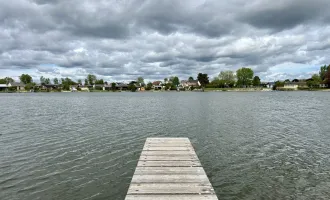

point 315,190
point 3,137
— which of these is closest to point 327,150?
point 315,190

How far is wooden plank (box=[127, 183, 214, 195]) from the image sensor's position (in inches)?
240

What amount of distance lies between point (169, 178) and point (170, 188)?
0.77 meters

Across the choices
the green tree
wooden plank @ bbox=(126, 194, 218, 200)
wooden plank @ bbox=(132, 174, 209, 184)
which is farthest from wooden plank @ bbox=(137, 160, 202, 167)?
the green tree

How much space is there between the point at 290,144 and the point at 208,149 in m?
6.51

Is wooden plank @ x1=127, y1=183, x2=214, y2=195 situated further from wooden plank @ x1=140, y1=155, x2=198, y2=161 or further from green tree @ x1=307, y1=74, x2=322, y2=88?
green tree @ x1=307, y1=74, x2=322, y2=88

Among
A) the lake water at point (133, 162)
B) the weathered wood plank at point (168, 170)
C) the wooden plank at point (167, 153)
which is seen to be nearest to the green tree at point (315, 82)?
the lake water at point (133, 162)

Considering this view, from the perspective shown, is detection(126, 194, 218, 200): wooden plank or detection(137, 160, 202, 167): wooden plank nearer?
detection(126, 194, 218, 200): wooden plank

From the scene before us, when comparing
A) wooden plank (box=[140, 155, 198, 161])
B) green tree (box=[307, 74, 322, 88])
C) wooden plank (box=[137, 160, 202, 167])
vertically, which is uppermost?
green tree (box=[307, 74, 322, 88])

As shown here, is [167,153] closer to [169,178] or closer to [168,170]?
[168,170]

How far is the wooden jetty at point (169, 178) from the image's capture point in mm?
5922

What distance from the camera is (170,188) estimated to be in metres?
6.33

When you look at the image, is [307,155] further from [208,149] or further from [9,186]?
[9,186]

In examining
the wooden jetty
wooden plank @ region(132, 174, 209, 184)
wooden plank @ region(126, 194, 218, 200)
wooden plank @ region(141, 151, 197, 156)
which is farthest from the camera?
wooden plank @ region(141, 151, 197, 156)

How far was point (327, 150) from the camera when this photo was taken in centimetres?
1479
